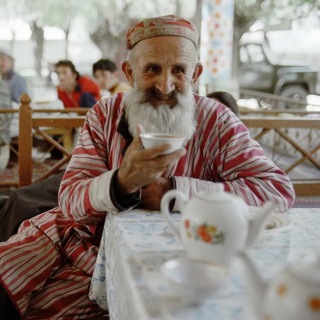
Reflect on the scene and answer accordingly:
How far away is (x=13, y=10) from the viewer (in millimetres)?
14039

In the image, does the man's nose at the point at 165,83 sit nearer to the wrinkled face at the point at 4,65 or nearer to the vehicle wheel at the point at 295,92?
the wrinkled face at the point at 4,65

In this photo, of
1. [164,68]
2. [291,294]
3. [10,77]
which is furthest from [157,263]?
[10,77]

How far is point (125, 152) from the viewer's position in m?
1.72

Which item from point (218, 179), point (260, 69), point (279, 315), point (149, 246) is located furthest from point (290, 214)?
point (260, 69)

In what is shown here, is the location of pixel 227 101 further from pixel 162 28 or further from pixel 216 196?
pixel 216 196

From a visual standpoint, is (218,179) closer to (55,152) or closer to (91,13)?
(55,152)

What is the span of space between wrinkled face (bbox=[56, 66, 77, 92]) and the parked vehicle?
762 cm

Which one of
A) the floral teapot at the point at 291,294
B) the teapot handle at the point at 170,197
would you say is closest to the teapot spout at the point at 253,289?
the floral teapot at the point at 291,294

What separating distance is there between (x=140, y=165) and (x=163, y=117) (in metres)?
0.47

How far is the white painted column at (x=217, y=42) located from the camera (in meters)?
7.97

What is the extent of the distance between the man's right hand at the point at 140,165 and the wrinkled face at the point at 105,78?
186 inches

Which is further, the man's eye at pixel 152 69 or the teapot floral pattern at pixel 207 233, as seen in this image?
the man's eye at pixel 152 69

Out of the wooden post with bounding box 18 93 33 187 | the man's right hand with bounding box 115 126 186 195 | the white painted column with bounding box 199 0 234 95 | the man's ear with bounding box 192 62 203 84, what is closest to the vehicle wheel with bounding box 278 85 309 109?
the white painted column with bounding box 199 0 234 95

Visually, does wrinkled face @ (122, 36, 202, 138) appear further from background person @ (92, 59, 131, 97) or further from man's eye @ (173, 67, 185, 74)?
background person @ (92, 59, 131, 97)
